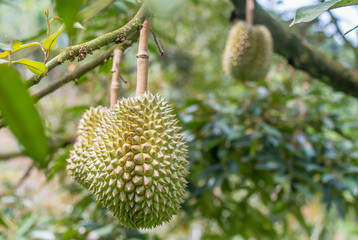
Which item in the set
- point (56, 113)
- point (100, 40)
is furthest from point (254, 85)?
point (56, 113)

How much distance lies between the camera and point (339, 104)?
1.50m

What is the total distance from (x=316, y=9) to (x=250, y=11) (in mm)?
761

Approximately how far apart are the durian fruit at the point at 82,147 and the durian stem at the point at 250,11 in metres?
0.67

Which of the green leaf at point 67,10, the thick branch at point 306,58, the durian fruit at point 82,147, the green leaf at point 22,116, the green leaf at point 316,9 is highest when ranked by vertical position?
the green leaf at point 67,10

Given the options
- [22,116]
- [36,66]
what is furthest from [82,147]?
[22,116]

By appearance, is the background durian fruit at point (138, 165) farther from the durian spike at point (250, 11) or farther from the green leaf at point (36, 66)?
the durian spike at point (250, 11)

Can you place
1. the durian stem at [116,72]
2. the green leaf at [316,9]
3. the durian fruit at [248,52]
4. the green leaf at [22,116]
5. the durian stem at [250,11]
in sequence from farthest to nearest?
the durian fruit at [248,52], the durian stem at [250,11], the durian stem at [116,72], the green leaf at [316,9], the green leaf at [22,116]

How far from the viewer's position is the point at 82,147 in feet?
2.51

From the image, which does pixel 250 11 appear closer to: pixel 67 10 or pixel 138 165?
pixel 138 165

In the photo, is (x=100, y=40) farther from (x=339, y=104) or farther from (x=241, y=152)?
(x=339, y=104)

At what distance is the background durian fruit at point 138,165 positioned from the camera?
1.96 ft

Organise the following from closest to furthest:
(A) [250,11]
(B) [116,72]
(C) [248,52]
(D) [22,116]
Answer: (D) [22,116] → (B) [116,72] → (A) [250,11] → (C) [248,52]

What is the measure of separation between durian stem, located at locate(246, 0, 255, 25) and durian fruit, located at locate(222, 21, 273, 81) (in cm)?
2

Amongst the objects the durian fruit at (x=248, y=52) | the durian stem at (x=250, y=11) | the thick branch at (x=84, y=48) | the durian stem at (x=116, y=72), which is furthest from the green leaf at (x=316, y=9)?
the durian fruit at (x=248, y=52)
